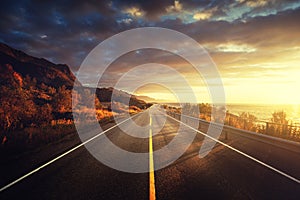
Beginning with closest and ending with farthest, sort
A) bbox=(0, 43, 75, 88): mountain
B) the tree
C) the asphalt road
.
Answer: the asphalt road, the tree, bbox=(0, 43, 75, 88): mountain

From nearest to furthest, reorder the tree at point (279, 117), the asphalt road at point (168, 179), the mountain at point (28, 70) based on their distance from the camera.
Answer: the asphalt road at point (168, 179) → the tree at point (279, 117) → the mountain at point (28, 70)

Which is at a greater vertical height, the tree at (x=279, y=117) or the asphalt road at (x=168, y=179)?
the tree at (x=279, y=117)

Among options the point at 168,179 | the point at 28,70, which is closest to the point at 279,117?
the point at 168,179

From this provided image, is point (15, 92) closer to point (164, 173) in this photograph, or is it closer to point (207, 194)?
point (164, 173)

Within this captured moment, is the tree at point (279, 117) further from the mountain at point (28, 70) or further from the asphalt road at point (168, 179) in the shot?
the mountain at point (28, 70)

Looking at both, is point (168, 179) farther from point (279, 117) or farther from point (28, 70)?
point (28, 70)

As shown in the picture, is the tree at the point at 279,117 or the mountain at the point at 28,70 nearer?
the tree at the point at 279,117

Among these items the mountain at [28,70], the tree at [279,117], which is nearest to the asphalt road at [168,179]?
the tree at [279,117]

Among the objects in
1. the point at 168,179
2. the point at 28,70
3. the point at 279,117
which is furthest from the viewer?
the point at 28,70

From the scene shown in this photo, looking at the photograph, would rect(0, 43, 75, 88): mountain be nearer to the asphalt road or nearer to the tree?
the tree

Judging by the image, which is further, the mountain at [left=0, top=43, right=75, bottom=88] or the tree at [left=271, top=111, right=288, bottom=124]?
the mountain at [left=0, top=43, right=75, bottom=88]

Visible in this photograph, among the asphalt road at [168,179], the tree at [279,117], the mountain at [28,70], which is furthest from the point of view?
the mountain at [28,70]

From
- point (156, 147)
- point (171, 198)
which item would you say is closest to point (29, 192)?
point (171, 198)

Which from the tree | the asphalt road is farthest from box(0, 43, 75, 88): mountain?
the asphalt road
